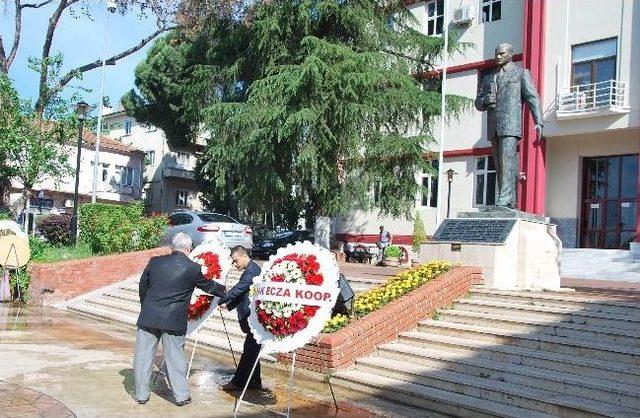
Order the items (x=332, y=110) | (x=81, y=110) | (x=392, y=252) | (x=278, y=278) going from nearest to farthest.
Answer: (x=278, y=278) < (x=332, y=110) < (x=81, y=110) < (x=392, y=252)

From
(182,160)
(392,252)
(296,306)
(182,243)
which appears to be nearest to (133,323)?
(182,243)

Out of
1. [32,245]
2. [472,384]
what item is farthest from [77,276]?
[472,384]

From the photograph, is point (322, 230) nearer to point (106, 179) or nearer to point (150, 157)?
point (106, 179)

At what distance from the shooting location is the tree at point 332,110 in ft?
65.0

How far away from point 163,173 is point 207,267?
47.2 meters

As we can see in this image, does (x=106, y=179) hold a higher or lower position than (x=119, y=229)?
higher

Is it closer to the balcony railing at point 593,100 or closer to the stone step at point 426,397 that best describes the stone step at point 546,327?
the stone step at point 426,397

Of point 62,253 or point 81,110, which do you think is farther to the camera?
point 81,110

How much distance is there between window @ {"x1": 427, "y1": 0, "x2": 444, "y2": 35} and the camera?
1175 inches

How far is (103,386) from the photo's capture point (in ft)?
24.9

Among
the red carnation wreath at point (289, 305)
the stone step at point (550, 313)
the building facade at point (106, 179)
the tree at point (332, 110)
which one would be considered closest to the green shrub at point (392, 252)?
the tree at point (332, 110)

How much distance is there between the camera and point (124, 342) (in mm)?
10977

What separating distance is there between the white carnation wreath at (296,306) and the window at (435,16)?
24561mm

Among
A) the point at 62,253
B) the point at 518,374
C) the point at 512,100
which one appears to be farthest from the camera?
the point at 62,253
